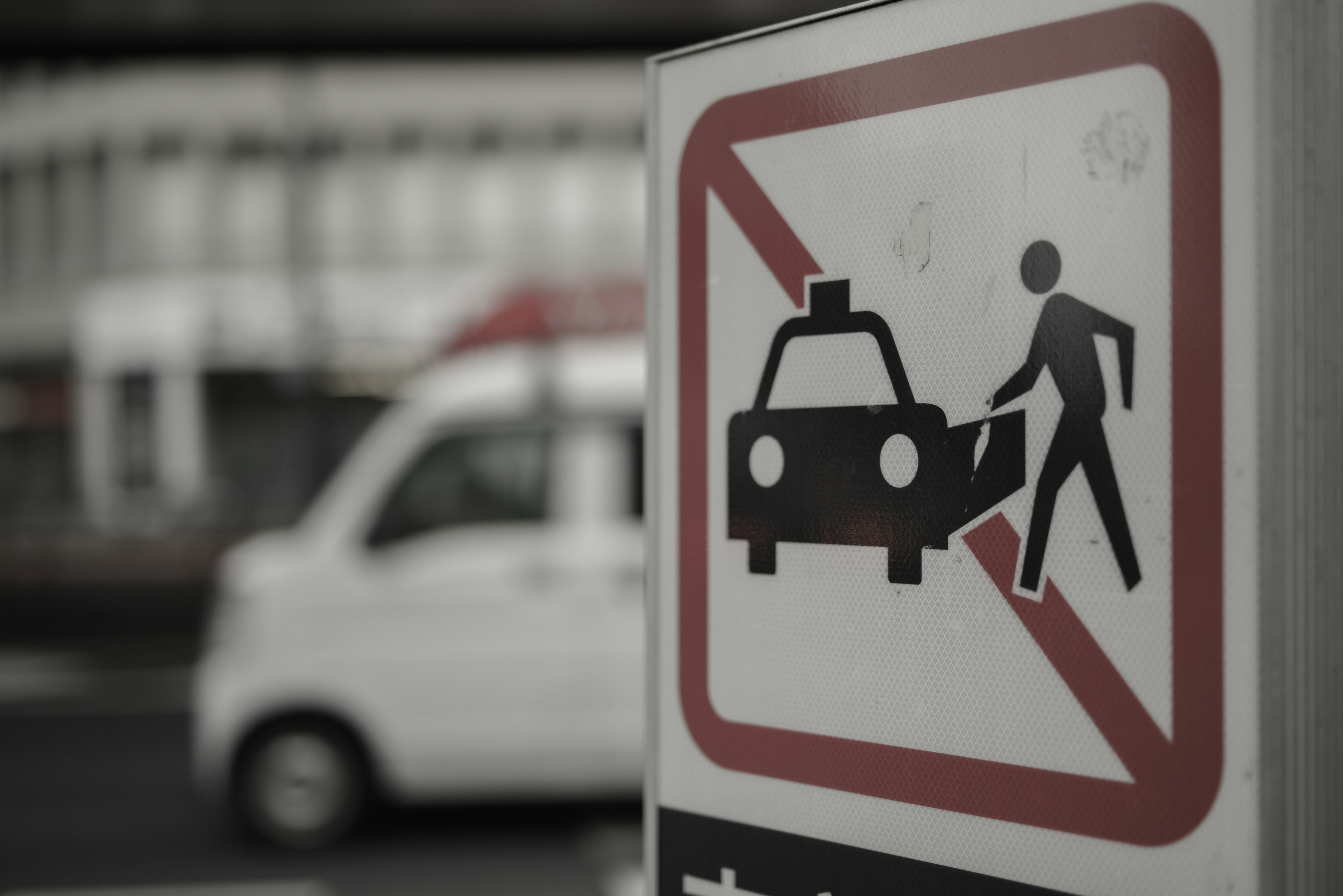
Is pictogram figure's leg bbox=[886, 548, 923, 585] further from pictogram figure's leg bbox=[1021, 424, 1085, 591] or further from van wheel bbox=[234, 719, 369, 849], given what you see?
van wheel bbox=[234, 719, 369, 849]

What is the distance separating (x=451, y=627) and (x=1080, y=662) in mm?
4427

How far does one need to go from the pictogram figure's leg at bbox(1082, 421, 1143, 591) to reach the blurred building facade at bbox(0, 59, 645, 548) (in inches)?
786

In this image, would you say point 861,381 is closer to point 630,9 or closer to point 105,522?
point 630,9

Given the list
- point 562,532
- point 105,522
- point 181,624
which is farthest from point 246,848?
point 105,522

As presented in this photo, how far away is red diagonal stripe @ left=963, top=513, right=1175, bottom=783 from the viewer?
3.84 ft

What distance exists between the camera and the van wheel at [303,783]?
17.7 feet

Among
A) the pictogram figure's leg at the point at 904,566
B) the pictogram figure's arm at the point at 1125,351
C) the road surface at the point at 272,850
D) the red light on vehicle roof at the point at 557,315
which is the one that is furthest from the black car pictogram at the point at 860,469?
the red light on vehicle roof at the point at 557,315

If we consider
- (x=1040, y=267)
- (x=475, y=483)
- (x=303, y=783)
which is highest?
(x=1040, y=267)

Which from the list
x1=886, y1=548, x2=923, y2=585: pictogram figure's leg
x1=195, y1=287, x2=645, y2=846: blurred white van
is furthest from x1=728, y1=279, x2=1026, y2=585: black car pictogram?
x1=195, y1=287, x2=645, y2=846: blurred white van

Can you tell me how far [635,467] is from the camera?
5.49 metres

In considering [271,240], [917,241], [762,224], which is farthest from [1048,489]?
[271,240]

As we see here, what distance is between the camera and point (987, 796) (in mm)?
1272

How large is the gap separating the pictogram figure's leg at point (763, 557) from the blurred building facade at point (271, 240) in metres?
19.6

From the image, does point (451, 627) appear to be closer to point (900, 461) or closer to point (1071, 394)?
point (900, 461)
